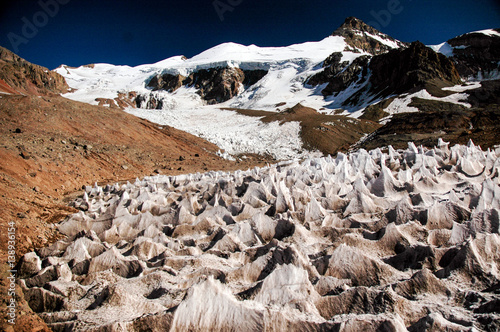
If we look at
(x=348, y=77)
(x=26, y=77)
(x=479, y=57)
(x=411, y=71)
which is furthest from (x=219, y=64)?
(x=479, y=57)

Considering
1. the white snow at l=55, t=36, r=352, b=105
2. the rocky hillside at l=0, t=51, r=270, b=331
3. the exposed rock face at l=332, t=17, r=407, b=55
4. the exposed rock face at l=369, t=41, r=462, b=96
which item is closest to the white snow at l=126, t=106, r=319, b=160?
the rocky hillside at l=0, t=51, r=270, b=331

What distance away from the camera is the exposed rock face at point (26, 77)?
5942cm

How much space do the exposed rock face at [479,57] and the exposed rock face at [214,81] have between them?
7233cm

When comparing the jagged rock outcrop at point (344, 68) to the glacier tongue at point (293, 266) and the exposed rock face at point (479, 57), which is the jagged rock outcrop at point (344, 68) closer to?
the exposed rock face at point (479, 57)

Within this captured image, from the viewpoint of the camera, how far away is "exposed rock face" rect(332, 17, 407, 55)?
154 metres

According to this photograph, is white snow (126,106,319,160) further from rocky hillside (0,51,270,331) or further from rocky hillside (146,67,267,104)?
rocky hillside (146,67,267,104)

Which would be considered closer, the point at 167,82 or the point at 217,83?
the point at 217,83

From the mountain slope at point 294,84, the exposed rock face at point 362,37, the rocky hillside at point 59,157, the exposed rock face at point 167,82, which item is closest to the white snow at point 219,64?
the mountain slope at point 294,84

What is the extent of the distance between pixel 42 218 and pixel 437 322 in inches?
353

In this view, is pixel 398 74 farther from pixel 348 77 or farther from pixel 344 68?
pixel 344 68

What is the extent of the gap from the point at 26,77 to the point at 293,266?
8751cm

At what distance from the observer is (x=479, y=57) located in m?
97.6

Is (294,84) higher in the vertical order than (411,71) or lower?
higher

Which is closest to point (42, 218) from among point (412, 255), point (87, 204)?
point (87, 204)
